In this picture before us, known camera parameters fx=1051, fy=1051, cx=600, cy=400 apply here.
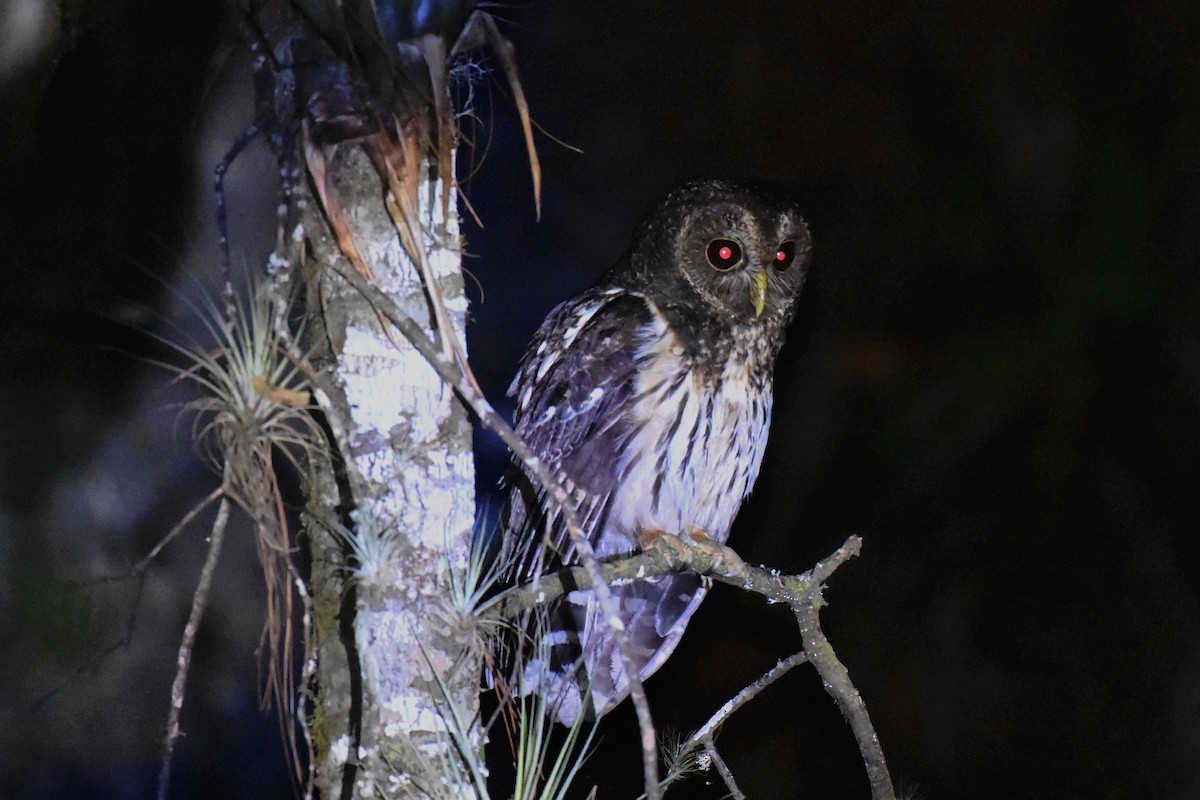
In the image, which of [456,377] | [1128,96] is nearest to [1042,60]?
[1128,96]

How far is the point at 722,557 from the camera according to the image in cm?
144

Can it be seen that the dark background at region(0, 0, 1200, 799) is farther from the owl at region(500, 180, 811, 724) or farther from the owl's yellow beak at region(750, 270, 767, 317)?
the owl's yellow beak at region(750, 270, 767, 317)

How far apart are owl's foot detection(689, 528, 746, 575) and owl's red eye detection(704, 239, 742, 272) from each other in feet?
1.38

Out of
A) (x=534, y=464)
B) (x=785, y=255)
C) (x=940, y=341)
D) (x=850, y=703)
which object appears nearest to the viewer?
(x=534, y=464)

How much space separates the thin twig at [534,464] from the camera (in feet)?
2.92

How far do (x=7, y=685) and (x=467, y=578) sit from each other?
2.30 feet

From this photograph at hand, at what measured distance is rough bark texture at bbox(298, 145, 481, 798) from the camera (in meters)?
1.07

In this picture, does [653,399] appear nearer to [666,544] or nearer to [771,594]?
[666,544]

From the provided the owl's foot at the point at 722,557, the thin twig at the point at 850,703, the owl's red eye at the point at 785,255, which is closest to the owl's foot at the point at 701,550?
the owl's foot at the point at 722,557

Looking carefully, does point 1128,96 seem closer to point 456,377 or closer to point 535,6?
point 535,6

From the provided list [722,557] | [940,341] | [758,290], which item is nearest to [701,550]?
[722,557]

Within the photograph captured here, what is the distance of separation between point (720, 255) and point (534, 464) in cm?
74

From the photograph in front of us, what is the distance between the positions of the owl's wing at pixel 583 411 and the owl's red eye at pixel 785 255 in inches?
9.5

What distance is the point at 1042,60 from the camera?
1857 mm
